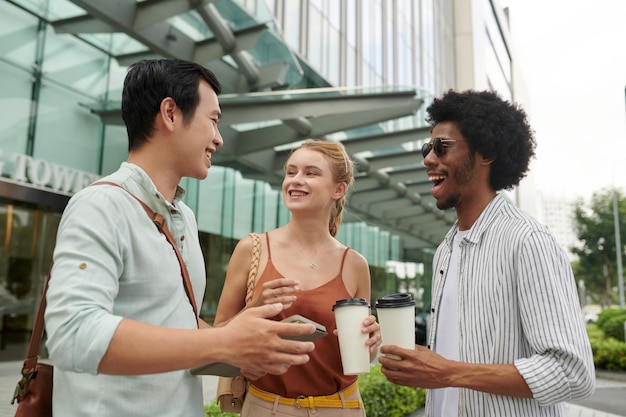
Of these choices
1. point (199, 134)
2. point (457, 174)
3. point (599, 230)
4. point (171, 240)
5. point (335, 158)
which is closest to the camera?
point (171, 240)

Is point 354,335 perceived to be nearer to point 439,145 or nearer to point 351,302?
point 351,302

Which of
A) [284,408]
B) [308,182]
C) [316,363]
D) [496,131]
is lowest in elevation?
[284,408]

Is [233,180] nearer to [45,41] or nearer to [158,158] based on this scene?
[45,41]

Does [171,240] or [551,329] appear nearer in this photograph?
[171,240]

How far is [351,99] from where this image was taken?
11391mm

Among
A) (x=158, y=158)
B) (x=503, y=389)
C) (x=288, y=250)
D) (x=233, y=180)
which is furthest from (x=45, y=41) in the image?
(x=503, y=389)

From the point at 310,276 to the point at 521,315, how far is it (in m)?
1.08

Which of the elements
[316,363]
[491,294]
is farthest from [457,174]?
[316,363]

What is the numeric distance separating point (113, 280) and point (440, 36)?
37.5m

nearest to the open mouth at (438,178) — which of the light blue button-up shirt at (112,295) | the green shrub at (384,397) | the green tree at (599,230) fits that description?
the light blue button-up shirt at (112,295)

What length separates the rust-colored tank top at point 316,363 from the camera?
251 centimetres

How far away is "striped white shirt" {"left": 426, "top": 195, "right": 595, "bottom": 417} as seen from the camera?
5.86 ft

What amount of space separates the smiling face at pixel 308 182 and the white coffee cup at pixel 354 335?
1063mm

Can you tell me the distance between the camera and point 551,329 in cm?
181
